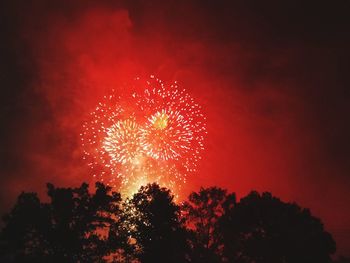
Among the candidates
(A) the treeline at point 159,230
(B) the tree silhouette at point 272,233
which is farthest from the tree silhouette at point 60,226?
(B) the tree silhouette at point 272,233

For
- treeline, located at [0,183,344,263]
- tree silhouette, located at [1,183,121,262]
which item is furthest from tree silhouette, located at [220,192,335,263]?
tree silhouette, located at [1,183,121,262]

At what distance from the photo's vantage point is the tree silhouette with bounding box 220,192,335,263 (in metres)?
46.8

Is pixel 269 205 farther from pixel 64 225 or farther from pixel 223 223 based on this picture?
pixel 64 225

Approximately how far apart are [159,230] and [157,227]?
376mm

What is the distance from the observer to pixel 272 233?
48.3 metres

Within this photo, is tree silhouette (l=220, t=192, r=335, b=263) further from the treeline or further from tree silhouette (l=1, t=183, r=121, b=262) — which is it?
tree silhouette (l=1, t=183, r=121, b=262)

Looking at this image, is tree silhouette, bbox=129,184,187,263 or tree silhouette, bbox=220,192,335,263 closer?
tree silhouette, bbox=129,184,187,263

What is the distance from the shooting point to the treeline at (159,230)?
4206 centimetres

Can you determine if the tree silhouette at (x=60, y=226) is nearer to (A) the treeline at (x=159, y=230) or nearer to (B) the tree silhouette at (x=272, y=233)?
(A) the treeline at (x=159, y=230)

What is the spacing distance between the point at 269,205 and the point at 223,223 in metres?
6.24

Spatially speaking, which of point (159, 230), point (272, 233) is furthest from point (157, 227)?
point (272, 233)

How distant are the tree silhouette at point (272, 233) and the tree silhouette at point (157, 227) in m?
5.01

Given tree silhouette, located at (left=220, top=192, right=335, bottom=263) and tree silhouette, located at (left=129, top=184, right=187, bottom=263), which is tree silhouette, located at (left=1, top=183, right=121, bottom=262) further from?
tree silhouette, located at (left=220, top=192, right=335, bottom=263)

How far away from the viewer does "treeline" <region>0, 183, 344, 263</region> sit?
4206 centimetres
